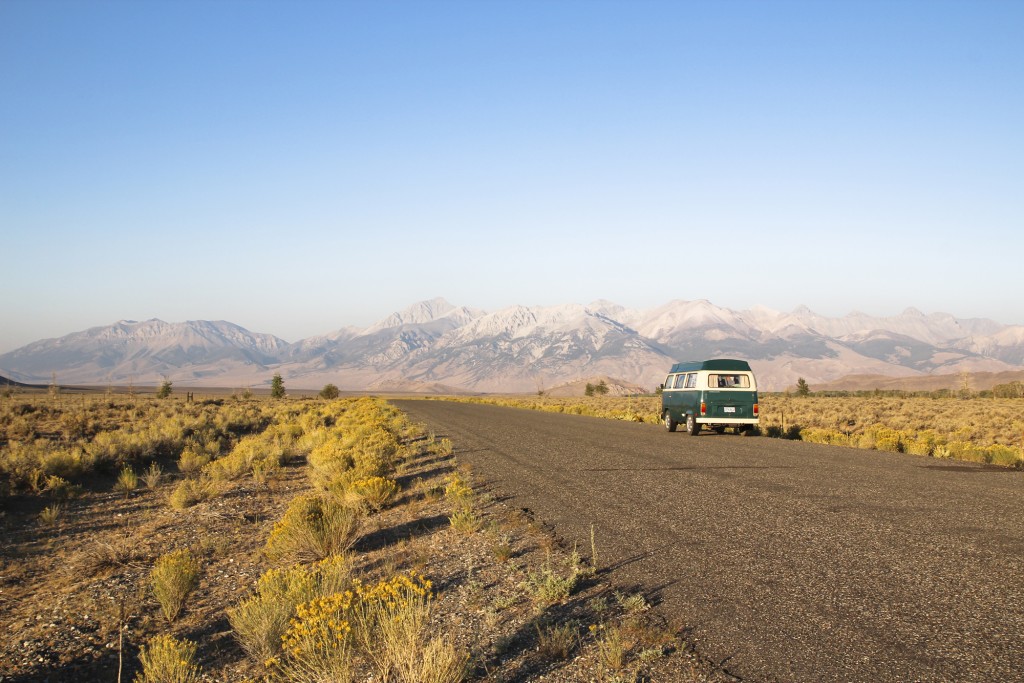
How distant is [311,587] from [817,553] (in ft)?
18.4

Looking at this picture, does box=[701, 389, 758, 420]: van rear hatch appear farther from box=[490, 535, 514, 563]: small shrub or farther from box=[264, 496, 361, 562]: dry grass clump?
box=[264, 496, 361, 562]: dry grass clump

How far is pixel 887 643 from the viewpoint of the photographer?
17.2 ft

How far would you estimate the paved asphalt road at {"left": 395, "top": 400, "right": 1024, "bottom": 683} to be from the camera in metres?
5.14

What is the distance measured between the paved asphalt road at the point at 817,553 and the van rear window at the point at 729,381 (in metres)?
6.07

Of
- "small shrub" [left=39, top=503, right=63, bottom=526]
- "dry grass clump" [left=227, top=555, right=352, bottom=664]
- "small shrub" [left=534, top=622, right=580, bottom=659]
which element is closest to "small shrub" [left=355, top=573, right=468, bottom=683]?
"small shrub" [left=534, top=622, right=580, bottom=659]

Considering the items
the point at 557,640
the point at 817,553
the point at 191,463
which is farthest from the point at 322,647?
the point at 191,463

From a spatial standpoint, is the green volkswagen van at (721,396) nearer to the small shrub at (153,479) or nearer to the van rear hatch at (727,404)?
the van rear hatch at (727,404)

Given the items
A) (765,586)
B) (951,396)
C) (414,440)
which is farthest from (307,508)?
(951,396)

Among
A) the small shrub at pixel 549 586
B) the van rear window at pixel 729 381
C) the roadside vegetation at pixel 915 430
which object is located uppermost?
the van rear window at pixel 729 381

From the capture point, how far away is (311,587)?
708cm

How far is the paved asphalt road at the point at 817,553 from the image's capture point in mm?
5137

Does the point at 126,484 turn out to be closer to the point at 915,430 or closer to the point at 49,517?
the point at 49,517

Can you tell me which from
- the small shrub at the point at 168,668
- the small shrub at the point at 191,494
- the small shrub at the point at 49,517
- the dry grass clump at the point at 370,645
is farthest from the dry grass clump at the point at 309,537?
the small shrub at the point at 49,517

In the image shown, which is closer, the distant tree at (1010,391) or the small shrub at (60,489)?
the small shrub at (60,489)
